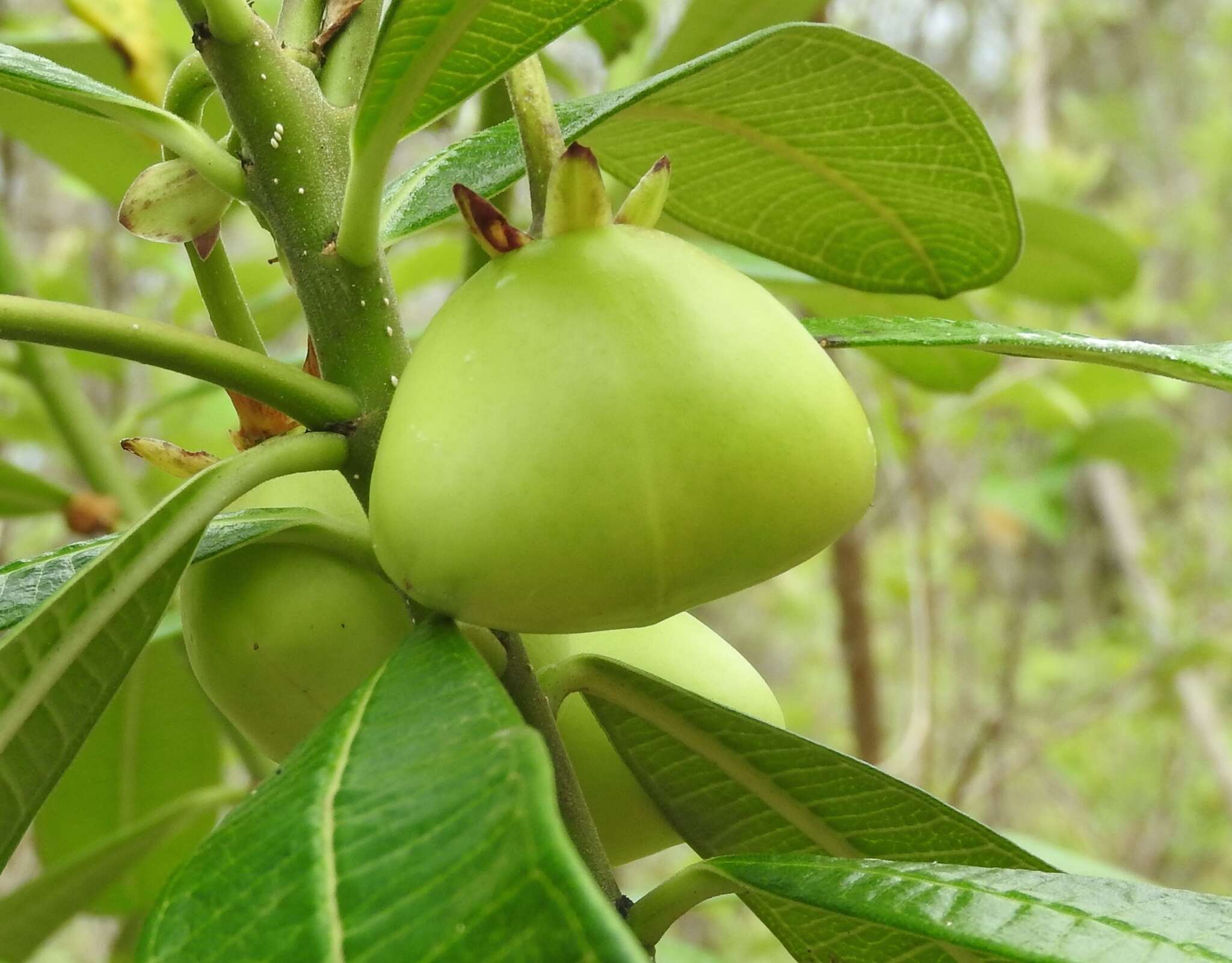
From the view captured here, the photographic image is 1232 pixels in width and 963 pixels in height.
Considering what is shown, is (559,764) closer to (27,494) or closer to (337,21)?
(337,21)

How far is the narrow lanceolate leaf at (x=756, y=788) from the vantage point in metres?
0.55

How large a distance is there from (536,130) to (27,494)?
0.68 metres

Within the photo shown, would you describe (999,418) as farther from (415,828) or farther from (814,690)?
(415,828)

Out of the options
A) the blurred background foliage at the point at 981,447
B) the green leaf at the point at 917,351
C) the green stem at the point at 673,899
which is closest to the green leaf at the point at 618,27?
the blurred background foliage at the point at 981,447

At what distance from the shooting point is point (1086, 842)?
299 centimetres

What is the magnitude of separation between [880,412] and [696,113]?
138cm

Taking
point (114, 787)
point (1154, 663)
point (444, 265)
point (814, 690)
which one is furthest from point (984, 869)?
point (814, 690)

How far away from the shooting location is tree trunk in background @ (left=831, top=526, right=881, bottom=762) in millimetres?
1613

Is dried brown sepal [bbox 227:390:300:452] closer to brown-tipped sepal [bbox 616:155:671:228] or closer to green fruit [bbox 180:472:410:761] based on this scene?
green fruit [bbox 180:472:410:761]

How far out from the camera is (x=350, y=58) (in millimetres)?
560

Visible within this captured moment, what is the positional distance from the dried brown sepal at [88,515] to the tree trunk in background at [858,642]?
86 centimetres

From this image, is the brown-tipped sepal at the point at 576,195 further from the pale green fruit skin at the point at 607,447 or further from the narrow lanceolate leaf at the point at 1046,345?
the narrow lanceolate leaf at the point at 1046,345

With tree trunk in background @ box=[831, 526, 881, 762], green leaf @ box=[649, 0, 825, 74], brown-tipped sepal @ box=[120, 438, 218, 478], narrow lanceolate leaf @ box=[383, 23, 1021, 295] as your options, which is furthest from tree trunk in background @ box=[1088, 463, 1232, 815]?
brown-tipped sepal @ box=[120, 438, 218, 478]

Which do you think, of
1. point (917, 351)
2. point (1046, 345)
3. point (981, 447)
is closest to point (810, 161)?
point (1046, 345)
